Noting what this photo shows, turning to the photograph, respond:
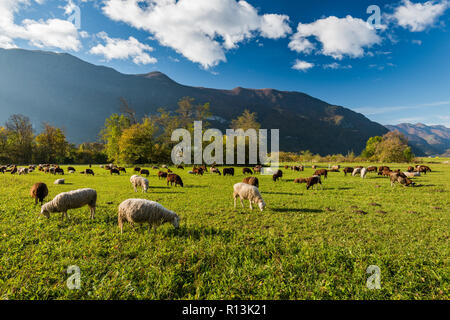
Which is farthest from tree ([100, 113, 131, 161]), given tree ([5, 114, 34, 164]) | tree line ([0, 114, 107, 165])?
tree ([5, 114, 34, 164])

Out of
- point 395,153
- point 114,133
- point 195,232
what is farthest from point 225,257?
point 395,153

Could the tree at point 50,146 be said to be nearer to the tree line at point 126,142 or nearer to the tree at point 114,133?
the tree line at point 126,142

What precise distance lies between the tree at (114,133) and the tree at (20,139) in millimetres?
23076

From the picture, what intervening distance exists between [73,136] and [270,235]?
21101 cm

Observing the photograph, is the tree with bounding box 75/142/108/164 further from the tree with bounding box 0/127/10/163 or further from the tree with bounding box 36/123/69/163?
the tree with bounding box 0/127/10/163

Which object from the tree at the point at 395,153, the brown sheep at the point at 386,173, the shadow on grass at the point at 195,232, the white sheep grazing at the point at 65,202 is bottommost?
the shadow on grass at the point at 195,232

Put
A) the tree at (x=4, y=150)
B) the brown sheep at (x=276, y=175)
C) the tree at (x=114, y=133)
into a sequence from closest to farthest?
the brown sheep at (x=276, y=175), the tree at (x=114, y=133), the tree at (x=4, y=150)

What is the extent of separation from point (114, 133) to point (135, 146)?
9.52m

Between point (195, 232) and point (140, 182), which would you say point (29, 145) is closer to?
point (140, 182)

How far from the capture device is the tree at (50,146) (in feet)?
177

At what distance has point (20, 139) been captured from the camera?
53.2 metres

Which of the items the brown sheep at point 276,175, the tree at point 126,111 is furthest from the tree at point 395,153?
the tree at point 126,111
